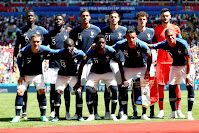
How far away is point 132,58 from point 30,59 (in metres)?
2.28

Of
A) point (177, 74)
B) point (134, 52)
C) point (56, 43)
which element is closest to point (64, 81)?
point (56, 43)

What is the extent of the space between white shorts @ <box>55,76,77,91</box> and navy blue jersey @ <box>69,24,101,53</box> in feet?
2.58

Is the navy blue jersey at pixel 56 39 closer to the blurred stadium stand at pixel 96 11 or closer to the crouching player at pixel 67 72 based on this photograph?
the crouching player at pixel 67 72

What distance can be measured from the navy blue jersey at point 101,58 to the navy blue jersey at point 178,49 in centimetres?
105

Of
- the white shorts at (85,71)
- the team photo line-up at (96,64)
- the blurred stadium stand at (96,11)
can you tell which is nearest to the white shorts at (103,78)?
the team photo line-up at (96,64)

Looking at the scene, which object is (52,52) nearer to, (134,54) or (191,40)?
(134,54)

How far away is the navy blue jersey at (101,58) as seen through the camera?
7.29 metres

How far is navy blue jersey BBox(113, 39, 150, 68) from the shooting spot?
7.32 m

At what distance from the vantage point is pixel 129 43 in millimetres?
7309

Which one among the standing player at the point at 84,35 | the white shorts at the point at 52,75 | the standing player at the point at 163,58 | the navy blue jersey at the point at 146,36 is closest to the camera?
the white shorts at the point at 52,75

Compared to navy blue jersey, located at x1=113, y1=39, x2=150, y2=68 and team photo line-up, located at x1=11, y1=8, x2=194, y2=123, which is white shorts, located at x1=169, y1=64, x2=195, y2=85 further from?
navy blue jersey, located at x1=113, y1=39, x2=150, y2=68

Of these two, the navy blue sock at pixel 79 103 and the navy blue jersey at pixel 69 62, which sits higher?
the navy blue jersey at pixel 69 62

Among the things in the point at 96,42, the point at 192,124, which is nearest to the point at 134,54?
Result: the point at 96,42

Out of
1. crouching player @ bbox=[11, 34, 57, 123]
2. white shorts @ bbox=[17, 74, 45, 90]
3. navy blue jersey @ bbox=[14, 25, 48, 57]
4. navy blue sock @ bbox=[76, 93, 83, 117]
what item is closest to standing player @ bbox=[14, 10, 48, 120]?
navy blue jersey @ bbox=[14, 25, 48, 57]
